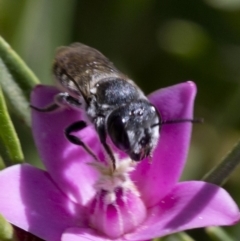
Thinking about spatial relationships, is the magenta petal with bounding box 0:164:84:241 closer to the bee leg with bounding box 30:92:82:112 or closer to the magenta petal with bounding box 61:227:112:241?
the magenta petal with bounding box 61:227:112:241

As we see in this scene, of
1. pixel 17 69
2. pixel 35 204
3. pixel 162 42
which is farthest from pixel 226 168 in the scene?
pixel 162 42

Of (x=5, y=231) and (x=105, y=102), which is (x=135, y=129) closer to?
(x=105, y=102)

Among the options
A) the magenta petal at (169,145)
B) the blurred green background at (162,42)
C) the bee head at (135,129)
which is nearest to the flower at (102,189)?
the magenta petal at (169,145)

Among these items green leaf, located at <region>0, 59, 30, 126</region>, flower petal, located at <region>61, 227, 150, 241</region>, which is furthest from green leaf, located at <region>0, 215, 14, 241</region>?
green leaf, located at <region>0, 59, 30, 126</region>

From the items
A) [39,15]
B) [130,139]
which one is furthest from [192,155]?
[130,139]

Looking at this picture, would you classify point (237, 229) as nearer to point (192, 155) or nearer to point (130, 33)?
point (192, 155)

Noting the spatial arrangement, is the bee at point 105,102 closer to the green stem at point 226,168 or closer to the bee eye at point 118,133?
the bee eye at point 118,133
